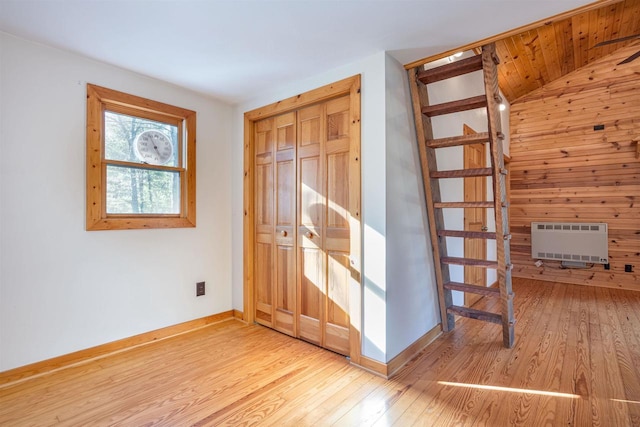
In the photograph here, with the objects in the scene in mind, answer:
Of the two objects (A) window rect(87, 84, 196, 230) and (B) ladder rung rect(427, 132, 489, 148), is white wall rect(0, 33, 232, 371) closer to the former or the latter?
(A) window rect(87, 84, 196, 230)

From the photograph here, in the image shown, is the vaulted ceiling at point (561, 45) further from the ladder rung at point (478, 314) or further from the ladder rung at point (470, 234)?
the ladder rung at point (478, 314)

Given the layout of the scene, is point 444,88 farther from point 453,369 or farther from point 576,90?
point 576,90

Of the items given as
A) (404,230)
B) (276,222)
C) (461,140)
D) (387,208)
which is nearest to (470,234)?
(404,230)

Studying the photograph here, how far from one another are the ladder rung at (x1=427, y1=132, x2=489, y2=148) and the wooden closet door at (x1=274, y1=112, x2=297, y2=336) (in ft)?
3.88

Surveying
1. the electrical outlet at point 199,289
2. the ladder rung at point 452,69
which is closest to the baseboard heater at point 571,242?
the ladder rung at point 452,69

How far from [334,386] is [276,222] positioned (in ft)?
4.87

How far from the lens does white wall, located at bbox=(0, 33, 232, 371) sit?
2.03m

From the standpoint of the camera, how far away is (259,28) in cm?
192

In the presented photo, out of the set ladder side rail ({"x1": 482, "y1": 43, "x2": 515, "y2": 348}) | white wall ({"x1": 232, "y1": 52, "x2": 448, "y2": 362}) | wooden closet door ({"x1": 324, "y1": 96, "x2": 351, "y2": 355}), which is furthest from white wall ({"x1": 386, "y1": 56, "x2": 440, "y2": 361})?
ladder side rail ({"x1": 482, "y1": 43, "x2": 515, "y2": 348})

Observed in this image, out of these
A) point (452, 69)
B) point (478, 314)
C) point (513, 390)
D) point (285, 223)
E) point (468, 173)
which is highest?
Result: point (452, 69)

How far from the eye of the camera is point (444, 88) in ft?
9.82

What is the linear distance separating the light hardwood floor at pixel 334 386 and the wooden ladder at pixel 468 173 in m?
0.43

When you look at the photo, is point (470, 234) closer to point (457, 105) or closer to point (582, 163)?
point (457, 105)

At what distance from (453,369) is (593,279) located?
4.12 metres
